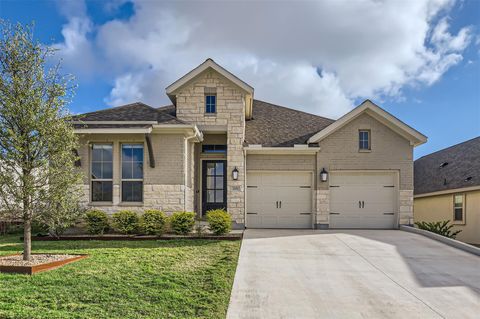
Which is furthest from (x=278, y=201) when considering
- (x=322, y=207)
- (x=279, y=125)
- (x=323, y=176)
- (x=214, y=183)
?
(x=279, y=125)

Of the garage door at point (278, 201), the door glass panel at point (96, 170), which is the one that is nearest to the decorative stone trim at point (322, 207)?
the garage door at point (278, 201)

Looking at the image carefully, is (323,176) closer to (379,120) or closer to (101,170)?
(379,120)

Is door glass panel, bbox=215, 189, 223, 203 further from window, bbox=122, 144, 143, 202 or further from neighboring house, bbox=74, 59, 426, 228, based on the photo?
window, bbox=122, 144, 143, 202

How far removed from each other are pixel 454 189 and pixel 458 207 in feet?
3.06

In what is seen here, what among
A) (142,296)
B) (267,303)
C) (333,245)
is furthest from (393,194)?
(142,296)

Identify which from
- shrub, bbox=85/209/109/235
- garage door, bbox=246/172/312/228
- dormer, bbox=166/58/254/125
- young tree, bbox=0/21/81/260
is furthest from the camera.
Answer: garage door, bbox=246/172/312/228

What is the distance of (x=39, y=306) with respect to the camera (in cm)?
561

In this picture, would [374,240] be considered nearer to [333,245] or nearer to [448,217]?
[333,245]

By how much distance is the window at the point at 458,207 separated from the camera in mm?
16734

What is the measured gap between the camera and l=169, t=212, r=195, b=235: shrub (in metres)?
11.6

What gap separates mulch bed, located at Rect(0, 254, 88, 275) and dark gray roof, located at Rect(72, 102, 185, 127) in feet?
16.3

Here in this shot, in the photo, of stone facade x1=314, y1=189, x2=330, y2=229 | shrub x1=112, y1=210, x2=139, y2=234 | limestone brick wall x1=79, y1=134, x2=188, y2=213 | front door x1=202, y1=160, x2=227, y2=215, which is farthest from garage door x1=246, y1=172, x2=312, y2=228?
shrub x1=112, y1=210, x2=139, y2=234

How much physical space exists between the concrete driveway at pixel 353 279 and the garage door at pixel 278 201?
2.85 meters

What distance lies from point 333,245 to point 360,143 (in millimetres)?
5185
